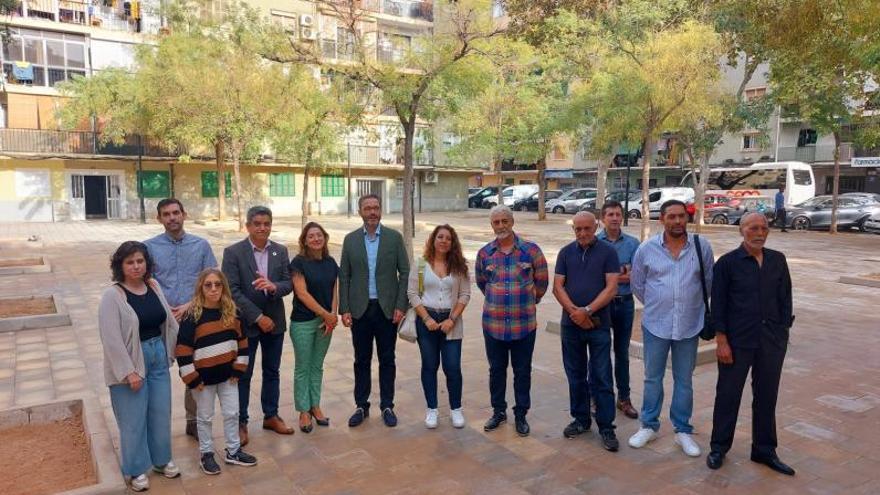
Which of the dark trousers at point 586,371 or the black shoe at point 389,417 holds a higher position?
the dark trousers at point 586,371

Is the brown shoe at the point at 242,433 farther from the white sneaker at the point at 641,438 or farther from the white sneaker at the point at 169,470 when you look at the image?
the white sneaker at the point at 641,438

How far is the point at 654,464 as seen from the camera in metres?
4.18

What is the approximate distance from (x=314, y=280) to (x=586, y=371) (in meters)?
2.01

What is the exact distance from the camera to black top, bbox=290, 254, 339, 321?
453 cm

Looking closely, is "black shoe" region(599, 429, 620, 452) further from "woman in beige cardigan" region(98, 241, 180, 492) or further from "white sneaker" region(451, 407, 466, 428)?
"woman in beige cardigan" region(98, 241, 180, 492)

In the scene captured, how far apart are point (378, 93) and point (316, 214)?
18.7 m

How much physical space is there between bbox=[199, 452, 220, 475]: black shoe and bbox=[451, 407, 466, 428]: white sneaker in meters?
1.65

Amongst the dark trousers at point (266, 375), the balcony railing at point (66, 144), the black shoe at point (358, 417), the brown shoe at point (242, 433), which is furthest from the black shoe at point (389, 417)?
the balcony railing at point (66, 144)

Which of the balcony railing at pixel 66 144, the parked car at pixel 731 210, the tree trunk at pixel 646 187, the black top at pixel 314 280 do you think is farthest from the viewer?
the parked car at pixel 731 210

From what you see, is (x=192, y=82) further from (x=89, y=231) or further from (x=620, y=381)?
(x=620, y=381)

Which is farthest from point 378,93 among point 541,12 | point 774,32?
point 774,32

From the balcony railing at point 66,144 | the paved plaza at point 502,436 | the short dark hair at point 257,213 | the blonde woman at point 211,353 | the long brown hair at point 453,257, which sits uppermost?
the balcony railing at point 66,144

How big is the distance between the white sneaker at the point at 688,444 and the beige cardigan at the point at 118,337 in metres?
3.42

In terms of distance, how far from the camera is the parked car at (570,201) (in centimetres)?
3562
